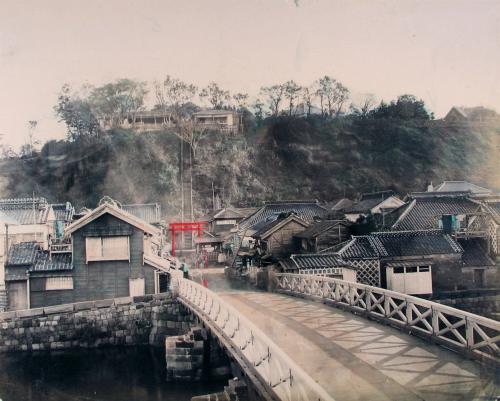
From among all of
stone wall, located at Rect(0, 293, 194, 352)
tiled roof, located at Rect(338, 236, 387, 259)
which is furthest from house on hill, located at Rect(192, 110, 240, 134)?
stone wall, located at Rect(0, 293, 194, 352)

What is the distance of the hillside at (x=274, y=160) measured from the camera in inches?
317

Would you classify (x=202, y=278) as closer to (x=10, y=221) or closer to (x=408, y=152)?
(x=10, y=221)

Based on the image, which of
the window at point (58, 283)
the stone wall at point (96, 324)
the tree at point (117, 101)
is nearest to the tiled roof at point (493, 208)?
the tree at point (117, 101)

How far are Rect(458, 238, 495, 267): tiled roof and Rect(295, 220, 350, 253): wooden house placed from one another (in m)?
1.82

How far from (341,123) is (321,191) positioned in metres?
1.16

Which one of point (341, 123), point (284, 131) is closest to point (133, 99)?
point (284, 131)

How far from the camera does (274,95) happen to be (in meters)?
7.38

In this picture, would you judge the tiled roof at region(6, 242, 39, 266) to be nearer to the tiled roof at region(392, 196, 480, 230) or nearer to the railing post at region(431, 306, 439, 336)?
the tiled roof at region(392, 196, 480, 230)

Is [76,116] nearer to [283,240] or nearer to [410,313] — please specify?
[283,240]

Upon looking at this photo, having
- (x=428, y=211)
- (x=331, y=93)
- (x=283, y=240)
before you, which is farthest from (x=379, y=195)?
(x=283, y=240)

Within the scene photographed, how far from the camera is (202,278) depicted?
11.3 metres

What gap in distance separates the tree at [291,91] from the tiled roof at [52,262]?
24.7 ft

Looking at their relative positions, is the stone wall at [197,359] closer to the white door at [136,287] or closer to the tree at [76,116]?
the white door at [136,287]

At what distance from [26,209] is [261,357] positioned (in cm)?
716
